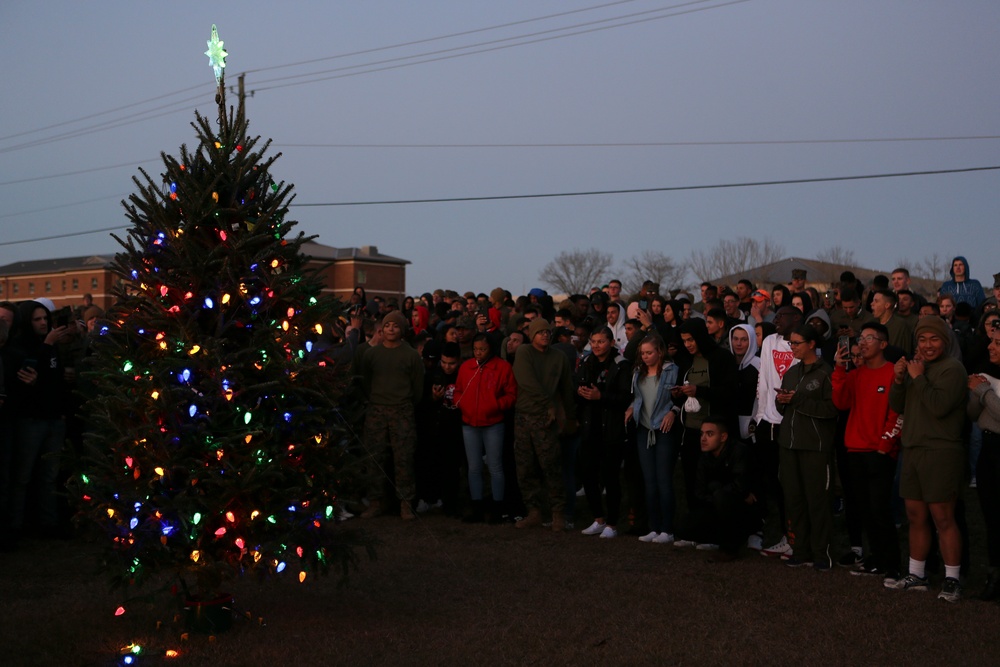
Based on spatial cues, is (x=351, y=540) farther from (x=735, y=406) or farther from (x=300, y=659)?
(x=735, y=406)

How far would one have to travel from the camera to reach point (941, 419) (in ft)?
26.0

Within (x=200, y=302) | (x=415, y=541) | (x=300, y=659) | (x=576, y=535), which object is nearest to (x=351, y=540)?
(x=300, y=659)

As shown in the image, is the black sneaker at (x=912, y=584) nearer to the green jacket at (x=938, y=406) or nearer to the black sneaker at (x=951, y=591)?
the black sneaker at (x=951, y=591)

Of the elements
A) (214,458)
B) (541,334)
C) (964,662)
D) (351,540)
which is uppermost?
(541,334)

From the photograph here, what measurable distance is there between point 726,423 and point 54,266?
368ft

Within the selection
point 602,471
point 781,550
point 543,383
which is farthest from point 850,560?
point 543,383

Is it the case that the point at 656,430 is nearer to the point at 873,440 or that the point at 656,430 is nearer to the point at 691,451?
the point at 691,451

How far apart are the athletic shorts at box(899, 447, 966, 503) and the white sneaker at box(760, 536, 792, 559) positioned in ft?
6.11

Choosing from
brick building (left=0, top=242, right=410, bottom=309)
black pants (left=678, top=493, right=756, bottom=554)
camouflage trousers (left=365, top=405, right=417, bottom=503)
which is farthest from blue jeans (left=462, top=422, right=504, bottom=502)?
brick building (left=0, top=242, right=410, bottom=309)

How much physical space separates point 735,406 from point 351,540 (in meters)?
4.82

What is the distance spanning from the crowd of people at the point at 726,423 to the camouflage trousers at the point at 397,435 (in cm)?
3

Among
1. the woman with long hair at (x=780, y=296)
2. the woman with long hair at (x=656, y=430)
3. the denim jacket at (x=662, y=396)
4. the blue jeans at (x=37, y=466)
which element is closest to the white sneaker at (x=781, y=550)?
the woman with long hair at (x=656, y=430)

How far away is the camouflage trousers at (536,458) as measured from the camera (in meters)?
11.2

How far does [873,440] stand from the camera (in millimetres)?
8594
